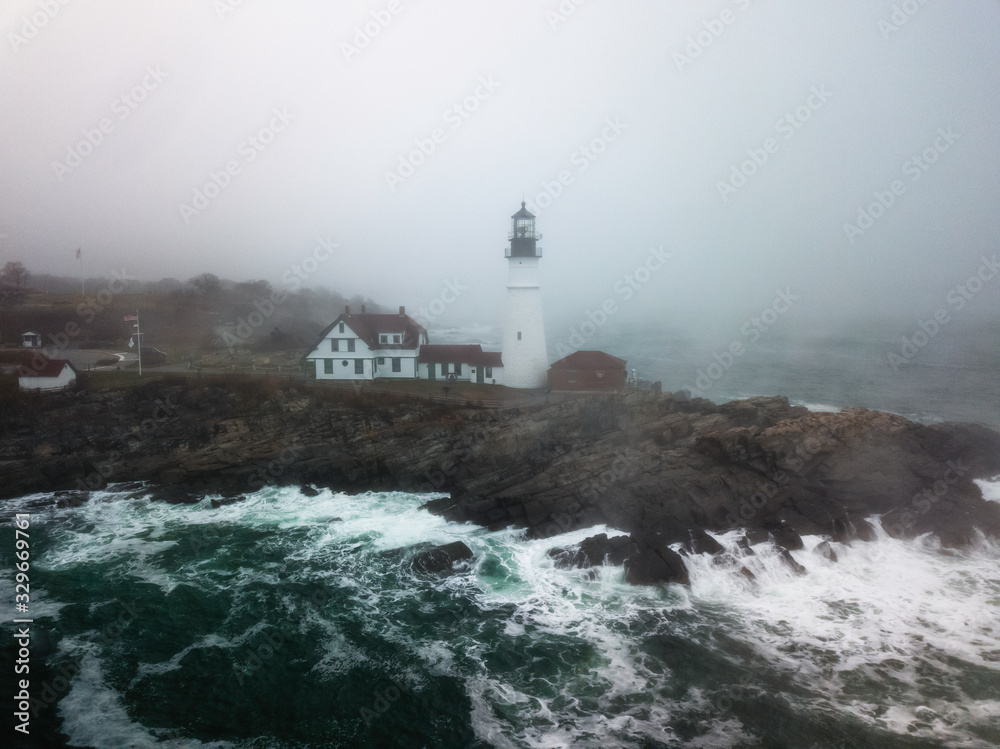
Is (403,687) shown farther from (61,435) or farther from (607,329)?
(607,329)

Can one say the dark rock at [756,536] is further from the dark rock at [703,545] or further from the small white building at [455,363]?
the small white building at [455,363]

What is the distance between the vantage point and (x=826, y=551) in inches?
602

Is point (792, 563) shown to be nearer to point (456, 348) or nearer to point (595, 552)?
point (595, 552)

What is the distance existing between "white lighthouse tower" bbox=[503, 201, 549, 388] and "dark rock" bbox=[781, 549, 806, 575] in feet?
46.5

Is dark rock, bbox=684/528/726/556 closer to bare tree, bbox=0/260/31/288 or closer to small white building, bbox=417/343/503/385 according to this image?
small white building, bbox=417/343/503/385

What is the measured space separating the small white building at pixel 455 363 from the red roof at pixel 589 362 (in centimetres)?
390

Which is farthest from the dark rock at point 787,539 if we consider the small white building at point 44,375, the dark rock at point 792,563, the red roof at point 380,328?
the small white building at point 44,375

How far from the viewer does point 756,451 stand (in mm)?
18797

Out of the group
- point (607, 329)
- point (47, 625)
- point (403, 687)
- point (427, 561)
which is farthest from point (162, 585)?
point (607, 329)

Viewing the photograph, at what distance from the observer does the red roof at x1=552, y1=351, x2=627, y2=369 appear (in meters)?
25.9

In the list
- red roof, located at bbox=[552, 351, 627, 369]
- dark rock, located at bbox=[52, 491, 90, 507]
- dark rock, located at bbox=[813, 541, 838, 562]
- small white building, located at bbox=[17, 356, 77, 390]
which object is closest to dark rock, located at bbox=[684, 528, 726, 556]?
dark rock, located at bbox=[813, 541, 838, 562]

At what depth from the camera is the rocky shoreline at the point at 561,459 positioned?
1655 cm

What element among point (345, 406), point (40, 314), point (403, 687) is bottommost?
point (403, 687)

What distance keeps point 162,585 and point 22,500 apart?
9.58m
